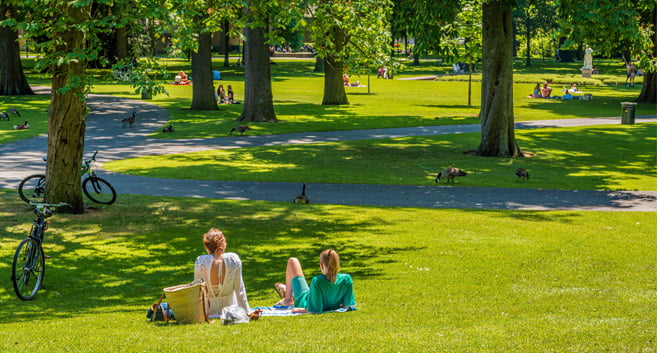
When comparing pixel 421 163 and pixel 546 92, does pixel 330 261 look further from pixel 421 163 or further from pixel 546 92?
pixel 546 92

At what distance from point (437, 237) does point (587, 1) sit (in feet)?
40.2

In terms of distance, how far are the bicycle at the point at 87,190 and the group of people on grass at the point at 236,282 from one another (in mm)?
9262

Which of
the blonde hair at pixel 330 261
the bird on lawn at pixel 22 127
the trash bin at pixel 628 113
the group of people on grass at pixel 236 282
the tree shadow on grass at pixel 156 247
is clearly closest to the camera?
the blonde hair at pixel 330 261

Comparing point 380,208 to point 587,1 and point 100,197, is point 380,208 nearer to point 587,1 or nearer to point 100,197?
point 100,197

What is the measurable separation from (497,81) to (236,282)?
21271mm

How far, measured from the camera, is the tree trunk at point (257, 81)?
38.6 metres

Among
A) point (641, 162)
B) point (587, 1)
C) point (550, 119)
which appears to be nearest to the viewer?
point (587, 1)

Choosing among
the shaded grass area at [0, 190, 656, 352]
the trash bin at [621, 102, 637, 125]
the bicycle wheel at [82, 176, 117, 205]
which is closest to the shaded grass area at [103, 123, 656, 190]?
the bicycle wheel at [82, 176, 117, 205]

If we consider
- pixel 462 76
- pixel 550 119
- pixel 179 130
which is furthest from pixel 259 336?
pixel 462 76

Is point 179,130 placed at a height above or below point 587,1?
below

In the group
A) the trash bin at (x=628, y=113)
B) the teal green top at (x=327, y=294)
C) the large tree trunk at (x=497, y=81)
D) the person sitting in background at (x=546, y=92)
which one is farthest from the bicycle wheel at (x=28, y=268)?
the person sitting in background at (x=546, y=92)

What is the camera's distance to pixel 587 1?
25094mm

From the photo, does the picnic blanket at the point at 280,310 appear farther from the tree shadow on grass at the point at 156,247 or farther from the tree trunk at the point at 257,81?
the tree trunk at the point at 257,81

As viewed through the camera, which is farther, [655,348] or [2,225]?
[2,225]
